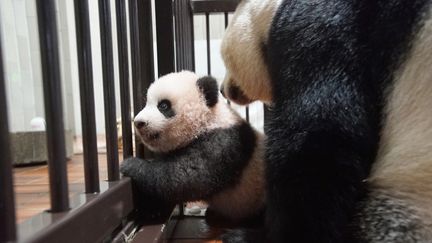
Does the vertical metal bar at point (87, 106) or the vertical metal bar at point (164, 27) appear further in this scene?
the vertical metal bar at point (164, 27)

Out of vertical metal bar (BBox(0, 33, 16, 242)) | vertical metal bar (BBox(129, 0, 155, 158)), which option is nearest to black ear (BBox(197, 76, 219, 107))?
vertical metal bar (BBox(129, 0, 155, 158))

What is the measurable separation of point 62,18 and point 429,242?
7.53 feet

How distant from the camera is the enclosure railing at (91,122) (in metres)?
0.48

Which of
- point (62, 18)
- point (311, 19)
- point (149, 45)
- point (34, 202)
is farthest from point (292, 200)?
point (62, 18)

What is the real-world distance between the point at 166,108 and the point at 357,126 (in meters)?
0.52

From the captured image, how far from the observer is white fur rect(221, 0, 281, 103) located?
85 centimetres

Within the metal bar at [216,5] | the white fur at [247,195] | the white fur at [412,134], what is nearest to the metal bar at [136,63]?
the white fur at [247,195]

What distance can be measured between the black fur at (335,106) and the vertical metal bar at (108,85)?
1.11 ft

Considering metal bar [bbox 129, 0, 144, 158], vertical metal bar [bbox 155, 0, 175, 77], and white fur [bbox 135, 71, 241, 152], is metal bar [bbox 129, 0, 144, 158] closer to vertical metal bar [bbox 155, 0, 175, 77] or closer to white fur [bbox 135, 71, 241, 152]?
white fur [bbox 135, 71, 241, 152]

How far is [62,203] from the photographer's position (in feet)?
1.84

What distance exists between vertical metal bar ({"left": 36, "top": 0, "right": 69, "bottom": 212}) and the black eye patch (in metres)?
0.48

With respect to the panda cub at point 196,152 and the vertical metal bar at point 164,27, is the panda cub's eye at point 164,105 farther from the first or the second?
the vertical metal bar at point 164,27

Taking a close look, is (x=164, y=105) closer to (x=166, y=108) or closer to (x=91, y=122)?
(x=166, y=108)

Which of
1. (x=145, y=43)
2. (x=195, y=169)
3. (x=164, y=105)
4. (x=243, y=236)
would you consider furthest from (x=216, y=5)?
(x=243, y=236)
